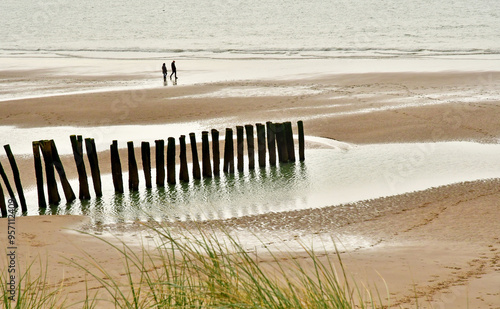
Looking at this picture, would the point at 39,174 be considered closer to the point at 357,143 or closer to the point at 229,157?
the point at 229,157

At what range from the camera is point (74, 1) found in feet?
493

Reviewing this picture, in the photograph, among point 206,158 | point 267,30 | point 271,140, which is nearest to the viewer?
point 206,158

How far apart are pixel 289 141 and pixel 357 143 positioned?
2.94 meters

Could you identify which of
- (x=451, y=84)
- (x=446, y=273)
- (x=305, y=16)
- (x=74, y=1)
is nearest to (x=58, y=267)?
(x=446, y=273)

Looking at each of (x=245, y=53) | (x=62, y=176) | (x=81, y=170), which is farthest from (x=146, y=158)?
(x=245, y=53)

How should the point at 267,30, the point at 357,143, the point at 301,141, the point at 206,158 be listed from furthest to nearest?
the point at 267,30, the point at 357,143, the point at 301,141, the point at 206,158

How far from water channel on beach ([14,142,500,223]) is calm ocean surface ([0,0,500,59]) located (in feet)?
90.8


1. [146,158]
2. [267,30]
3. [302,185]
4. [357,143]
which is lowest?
[302,185]

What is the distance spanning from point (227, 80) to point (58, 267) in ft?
76.6

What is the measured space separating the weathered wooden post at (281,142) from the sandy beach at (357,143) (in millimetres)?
2093

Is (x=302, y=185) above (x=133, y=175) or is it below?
below

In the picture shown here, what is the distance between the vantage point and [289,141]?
15.4 metres

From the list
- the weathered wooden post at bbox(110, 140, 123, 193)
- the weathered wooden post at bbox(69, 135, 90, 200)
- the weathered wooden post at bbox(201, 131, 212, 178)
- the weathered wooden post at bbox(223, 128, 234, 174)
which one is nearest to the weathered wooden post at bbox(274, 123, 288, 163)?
the weathered wooden post at bbox(223, 128, 234, 174)

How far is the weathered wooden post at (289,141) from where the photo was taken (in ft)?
49.9
